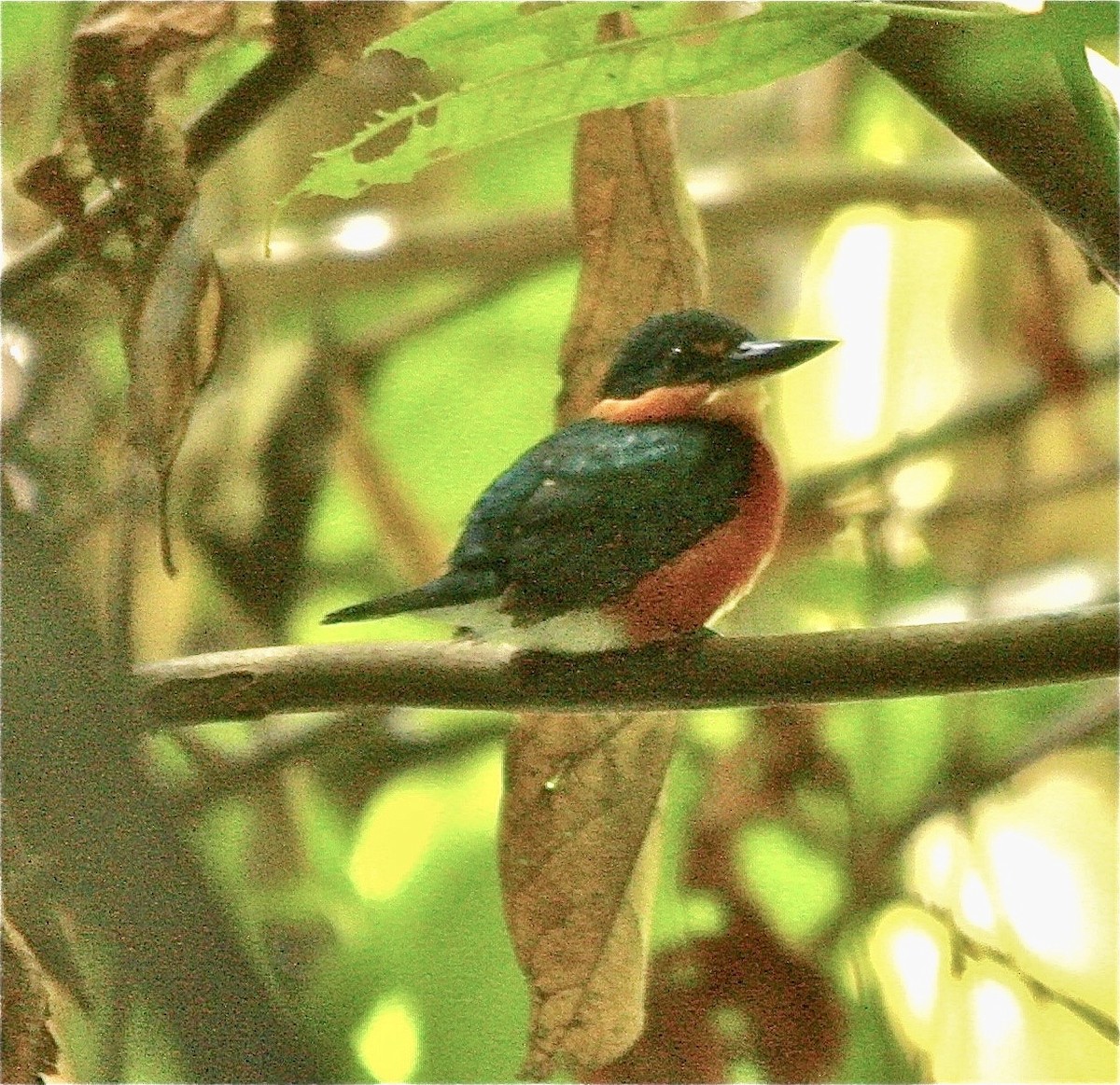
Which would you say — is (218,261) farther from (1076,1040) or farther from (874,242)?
(1076,1040)

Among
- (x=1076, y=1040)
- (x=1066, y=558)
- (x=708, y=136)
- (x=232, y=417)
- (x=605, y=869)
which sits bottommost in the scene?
(x=1076, y=1040)

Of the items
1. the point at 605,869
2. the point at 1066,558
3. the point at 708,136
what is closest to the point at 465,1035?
the point at 605,869

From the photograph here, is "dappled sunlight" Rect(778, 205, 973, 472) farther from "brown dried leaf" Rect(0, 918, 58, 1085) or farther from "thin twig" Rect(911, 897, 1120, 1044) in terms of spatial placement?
"brown dried leaf" Rect(0, 918, 58, 1085)

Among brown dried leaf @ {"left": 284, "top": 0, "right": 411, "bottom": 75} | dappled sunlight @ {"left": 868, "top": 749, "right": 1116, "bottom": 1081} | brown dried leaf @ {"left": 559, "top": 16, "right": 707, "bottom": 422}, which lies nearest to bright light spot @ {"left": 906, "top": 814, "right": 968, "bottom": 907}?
dappled sunlight @ {"left": 868, "top": 749, "right": 1116, "bottom": 1081}

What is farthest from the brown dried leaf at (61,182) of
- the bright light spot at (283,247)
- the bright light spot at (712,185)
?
the bright light spot at (712,185)

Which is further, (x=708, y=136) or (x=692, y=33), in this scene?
(x=708, y=136)

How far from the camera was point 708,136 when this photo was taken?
955 mm

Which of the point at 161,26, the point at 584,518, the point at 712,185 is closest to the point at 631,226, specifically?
the point at 712,185

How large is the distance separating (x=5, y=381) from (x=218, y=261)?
16cm

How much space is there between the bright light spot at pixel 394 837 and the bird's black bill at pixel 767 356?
0.33 meters

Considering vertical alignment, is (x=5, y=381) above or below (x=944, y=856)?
above

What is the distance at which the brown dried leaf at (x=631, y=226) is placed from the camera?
88 centimetres

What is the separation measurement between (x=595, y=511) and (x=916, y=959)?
34 centimetres

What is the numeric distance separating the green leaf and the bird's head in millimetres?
232
